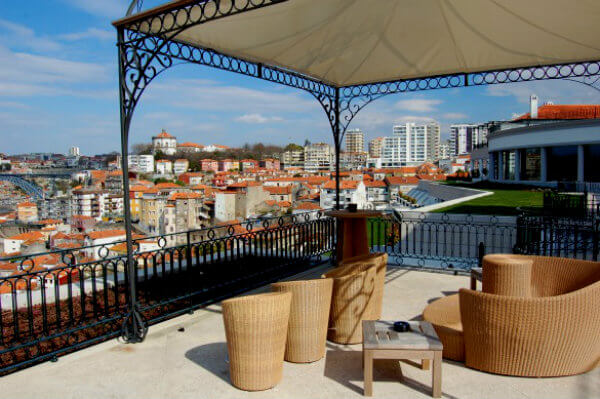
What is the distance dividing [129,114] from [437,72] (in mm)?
→ 5328

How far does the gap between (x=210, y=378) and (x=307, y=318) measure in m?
0.92

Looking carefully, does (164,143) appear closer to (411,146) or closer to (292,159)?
(292,159)

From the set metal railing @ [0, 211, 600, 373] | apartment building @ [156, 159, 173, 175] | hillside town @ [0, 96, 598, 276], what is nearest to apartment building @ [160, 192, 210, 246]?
hillside town @ [0, 96, 598, 276]

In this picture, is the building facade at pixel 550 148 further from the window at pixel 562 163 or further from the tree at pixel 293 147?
the tree at pixel 293 147

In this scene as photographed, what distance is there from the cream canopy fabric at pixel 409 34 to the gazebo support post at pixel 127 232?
118 cm

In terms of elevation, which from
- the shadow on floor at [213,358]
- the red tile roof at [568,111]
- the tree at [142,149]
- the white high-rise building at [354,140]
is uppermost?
the white high-rise building at [354,140]

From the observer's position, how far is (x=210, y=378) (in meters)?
3.37

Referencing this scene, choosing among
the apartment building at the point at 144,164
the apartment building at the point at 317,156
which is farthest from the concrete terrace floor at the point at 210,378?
the apartment building at the point at 317,156

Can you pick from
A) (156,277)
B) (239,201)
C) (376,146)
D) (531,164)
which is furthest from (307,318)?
(376,146)

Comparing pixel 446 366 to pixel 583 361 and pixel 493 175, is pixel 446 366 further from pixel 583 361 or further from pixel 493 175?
pixel 493 175

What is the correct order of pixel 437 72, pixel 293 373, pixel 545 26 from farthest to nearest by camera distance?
1. pixel 437 72
2. pixel 545 26
3. pixel 293 373

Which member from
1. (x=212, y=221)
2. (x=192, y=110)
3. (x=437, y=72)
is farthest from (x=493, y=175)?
(x=212, y=221)

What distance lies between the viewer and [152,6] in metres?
4.07

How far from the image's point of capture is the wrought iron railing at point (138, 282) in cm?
389
